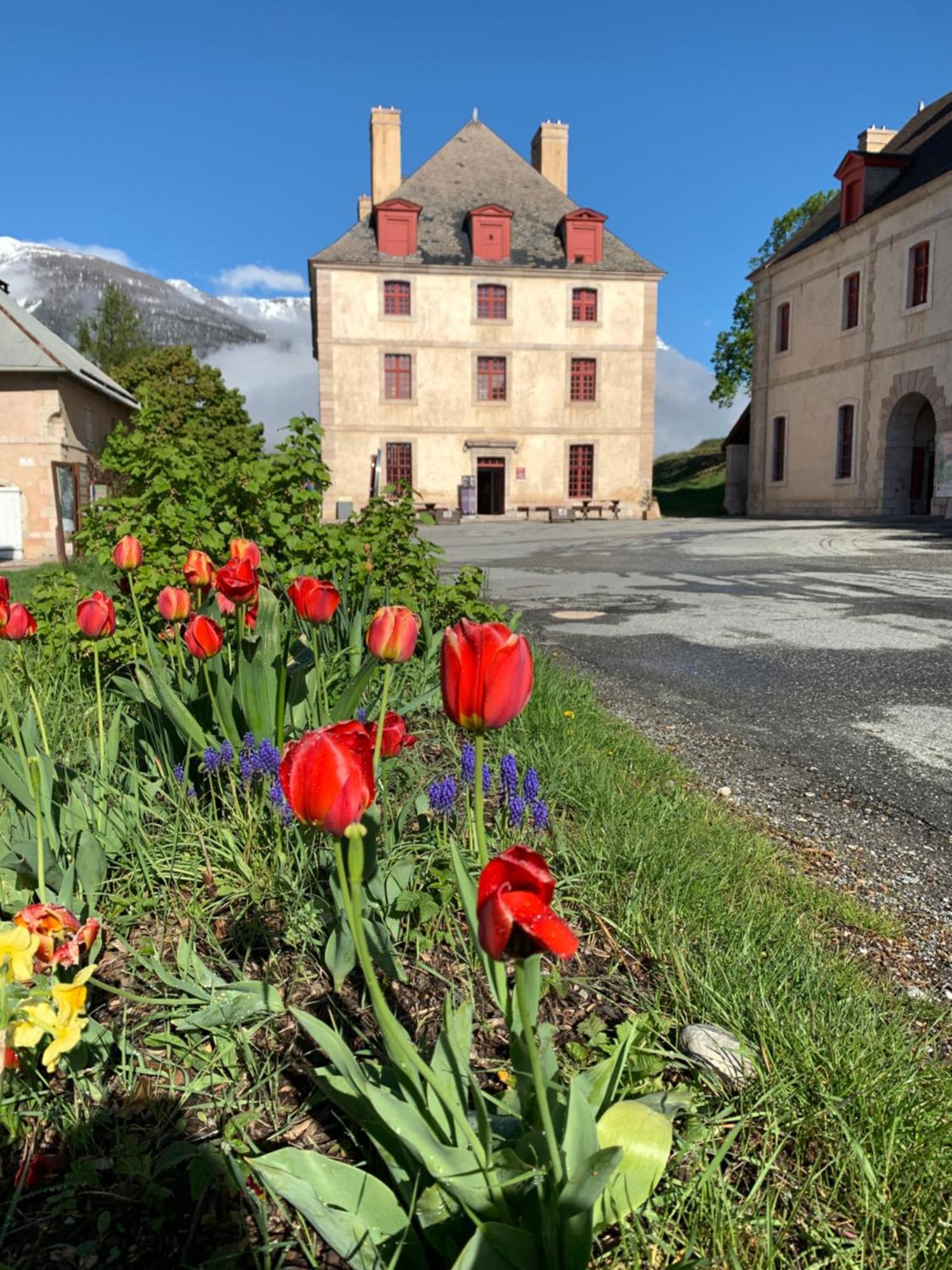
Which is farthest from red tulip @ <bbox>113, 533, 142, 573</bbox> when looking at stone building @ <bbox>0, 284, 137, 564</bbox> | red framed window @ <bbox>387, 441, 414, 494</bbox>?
red framed window @ <bbox>387, 441, 414, 494</bbox>

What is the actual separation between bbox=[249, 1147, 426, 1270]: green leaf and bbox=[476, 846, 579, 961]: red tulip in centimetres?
50

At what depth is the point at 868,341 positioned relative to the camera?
2581 cm

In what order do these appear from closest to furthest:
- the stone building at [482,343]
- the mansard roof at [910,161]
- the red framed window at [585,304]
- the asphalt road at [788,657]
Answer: the asphalt road at [788,657]
the mansard roof at [910,161]
the stone building at [482,343]
the red framed window at [585,304]

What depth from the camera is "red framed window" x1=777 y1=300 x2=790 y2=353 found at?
29.8 meters

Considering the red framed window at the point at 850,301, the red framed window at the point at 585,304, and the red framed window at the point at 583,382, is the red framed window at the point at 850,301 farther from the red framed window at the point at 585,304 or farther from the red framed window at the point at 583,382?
the red framed window at the point at 583,382

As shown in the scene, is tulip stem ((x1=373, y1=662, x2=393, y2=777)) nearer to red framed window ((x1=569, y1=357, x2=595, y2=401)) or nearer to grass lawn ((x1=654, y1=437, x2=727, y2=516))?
red framed window ((x1=569, y1=357, x2=595, y2=401))

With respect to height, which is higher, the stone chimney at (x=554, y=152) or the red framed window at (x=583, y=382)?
the stone chimney at (x=554, y=152)

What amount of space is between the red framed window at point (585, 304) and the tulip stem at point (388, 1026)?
33847mm

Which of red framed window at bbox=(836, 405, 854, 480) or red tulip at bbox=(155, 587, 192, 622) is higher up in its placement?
red framed window at bbox=(836, 405, 854, 480)

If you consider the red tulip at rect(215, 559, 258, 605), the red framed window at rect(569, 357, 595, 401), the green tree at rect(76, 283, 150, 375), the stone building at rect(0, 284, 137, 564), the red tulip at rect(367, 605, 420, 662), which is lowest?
the red tulip at rect(367, 605, 420, 662)

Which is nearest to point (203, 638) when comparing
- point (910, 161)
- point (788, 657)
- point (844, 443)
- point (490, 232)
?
point (788, 657)

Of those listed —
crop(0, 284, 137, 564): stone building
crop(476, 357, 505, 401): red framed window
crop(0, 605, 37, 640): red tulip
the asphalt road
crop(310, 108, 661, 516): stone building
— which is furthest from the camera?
crop(476, 357, 505, 401): red framed window

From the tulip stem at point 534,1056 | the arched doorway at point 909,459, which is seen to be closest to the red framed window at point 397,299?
the arched doorway at point 909,459

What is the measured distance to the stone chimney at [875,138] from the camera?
2883cm
